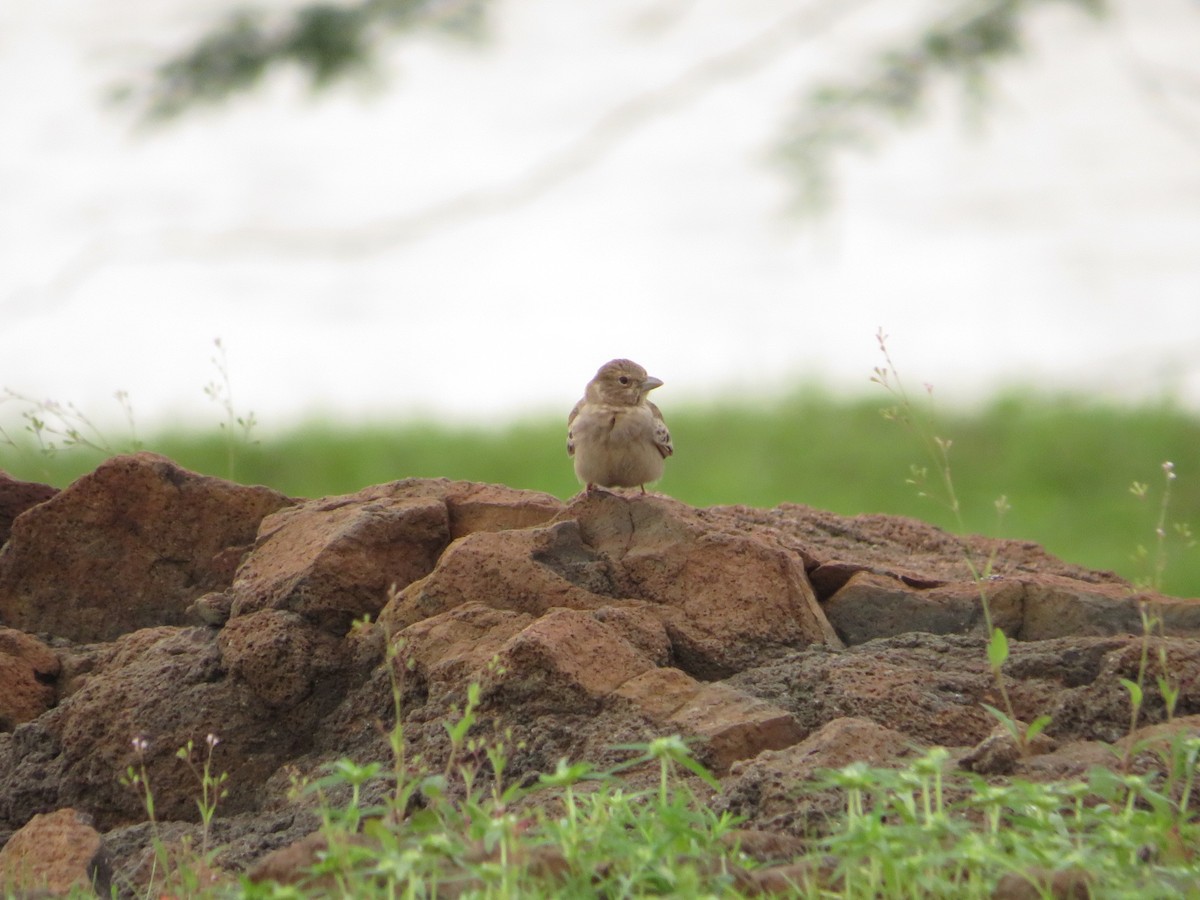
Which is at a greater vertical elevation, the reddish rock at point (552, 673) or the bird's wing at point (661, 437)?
the bird's wing at point (661, 437)

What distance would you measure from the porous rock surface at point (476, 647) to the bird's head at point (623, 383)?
0.91 m

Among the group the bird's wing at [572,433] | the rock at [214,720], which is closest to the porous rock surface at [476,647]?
the rock at [214,720]

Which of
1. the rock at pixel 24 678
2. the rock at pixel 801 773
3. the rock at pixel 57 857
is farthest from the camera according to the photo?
the rock at pixel 24 678

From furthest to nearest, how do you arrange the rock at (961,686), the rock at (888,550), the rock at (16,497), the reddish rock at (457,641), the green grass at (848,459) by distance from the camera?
the green grass at (848,459) → the rock at (16,497) → the rock at (888,550) → the reddish rock at (457,641) → the rock at (961,686)

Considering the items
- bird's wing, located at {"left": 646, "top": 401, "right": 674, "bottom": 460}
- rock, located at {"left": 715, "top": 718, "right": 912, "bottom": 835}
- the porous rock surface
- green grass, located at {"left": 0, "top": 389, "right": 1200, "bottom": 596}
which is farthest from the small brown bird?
green grass, located at {"left": 0, "top": 389, "right": 1200, "bottom": 596}

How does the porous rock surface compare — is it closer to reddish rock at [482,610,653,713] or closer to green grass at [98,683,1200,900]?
reddish rock at [482,610,653,713]

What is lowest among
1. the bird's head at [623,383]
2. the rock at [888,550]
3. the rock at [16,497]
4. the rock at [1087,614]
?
the rock at [1087,614]

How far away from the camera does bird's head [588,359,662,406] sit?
6.87 meters

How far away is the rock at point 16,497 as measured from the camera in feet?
21.3

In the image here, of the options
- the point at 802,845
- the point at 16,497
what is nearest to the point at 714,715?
the point at 802,845

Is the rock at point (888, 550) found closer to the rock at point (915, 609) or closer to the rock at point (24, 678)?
the rock at point (915, 609)

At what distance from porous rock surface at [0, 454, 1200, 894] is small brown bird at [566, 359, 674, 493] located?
2.04 ft

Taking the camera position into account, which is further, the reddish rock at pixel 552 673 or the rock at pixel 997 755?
the reddish rock at pixel 552 673

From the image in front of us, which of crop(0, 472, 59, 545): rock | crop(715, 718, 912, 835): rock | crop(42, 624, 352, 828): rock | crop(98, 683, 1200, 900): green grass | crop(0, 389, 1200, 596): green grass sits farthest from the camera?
crop(0, 389, 1200, 596): green grass
